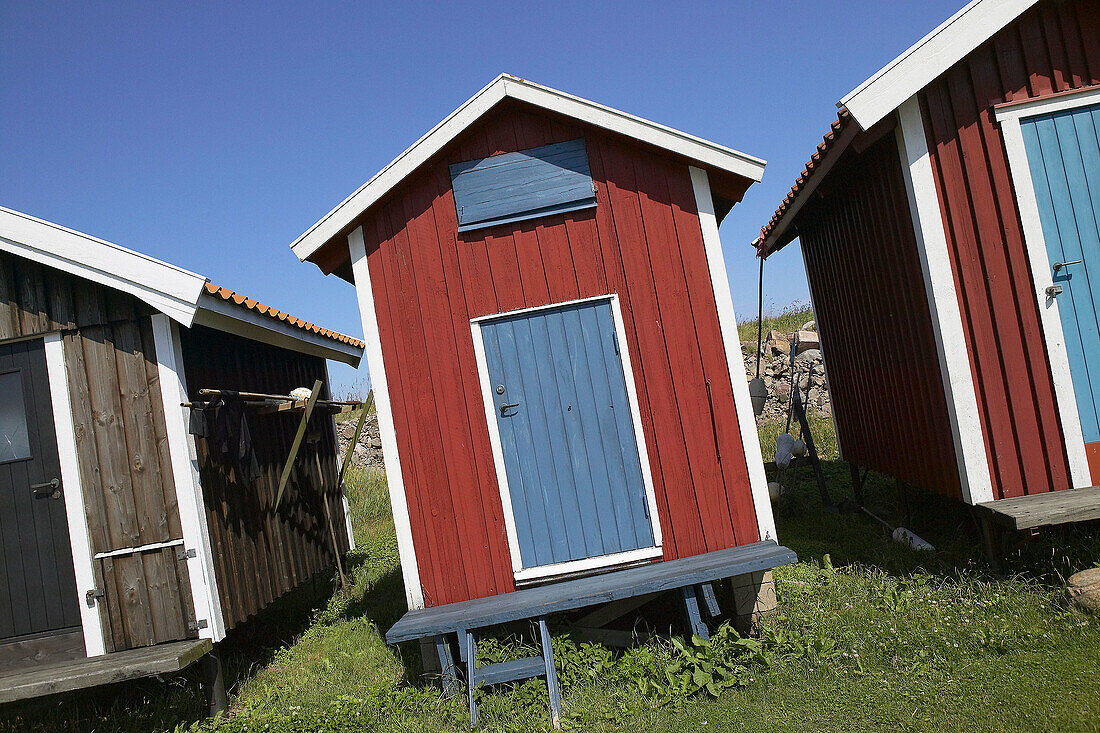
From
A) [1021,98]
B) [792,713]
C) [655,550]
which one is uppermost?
[1021,98]

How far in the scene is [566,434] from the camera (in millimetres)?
5855

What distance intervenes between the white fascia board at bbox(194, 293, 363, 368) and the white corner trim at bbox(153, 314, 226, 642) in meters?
0.33

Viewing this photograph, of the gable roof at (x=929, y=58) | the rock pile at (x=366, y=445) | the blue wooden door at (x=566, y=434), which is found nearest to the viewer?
the gable roof at (x=929, y=58)

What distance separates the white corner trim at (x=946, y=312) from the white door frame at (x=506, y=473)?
2.34 metres

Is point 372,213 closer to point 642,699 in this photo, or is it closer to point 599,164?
point 599,164

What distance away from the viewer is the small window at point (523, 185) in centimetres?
591

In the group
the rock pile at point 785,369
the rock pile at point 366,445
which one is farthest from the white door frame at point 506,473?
the rock pile at point 366,445

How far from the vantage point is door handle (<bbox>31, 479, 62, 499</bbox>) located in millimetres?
5762

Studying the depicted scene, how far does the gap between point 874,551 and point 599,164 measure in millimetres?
4100

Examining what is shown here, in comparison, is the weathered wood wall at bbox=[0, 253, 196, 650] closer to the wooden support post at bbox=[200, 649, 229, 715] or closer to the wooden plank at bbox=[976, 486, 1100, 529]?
the wooden support post at bbox=[200, 649, 229, 715]

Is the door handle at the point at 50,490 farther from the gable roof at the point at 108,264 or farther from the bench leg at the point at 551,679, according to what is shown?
the bench leg at the point at 551,679

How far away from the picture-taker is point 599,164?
5949mm

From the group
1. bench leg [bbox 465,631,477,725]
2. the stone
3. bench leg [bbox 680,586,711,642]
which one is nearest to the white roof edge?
the stone

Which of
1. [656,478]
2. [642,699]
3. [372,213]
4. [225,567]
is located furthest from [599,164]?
[225,567]
